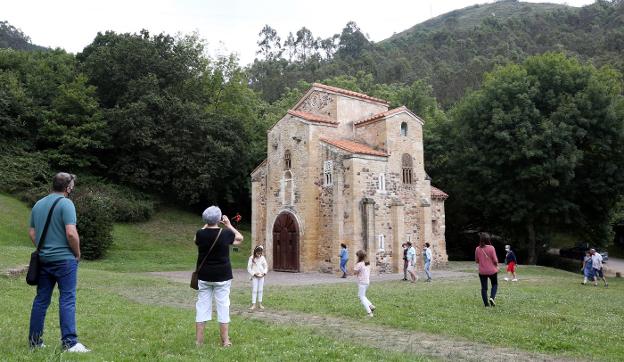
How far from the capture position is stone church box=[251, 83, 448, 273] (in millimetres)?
25500

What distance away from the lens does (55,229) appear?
253 inches

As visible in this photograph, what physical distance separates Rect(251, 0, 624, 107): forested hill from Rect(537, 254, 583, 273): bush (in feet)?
92.7

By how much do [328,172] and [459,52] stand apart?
7855 cm

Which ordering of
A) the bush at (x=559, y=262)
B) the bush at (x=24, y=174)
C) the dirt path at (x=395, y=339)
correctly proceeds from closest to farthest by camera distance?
1. the dirt path at (x=395, y=339)
2. the bush at (x=24, y=174)
3. the bush at (x=559, y=262)

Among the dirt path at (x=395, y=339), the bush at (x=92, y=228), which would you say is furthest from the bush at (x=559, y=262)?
the dirt path at (x=395, y=339)

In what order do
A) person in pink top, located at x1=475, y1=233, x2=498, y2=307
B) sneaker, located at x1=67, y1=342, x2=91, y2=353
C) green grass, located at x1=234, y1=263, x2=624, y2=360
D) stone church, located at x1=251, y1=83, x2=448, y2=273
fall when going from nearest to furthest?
sneaker, located at x1=67, y1=342, x2=91, y2=353
green grass, located at x1=234, y1=263, x2=624, y2=360
person in pink top, located at x1=475, y1=233, x2=498, y2=307
stone church, located at x1=251, y1=83, x2=448, y2=273

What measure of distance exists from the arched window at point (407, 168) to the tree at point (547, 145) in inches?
270

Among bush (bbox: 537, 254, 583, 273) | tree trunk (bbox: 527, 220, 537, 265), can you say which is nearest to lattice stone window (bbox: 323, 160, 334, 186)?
tree trunk (bbox: 527, 220, 537, 265)

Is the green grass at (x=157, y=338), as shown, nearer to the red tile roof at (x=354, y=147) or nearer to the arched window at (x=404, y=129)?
the red tile roof at (x=354, y=147)

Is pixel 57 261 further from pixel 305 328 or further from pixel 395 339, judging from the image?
pixel 395 339

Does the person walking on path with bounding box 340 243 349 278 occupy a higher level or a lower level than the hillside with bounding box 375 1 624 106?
lower

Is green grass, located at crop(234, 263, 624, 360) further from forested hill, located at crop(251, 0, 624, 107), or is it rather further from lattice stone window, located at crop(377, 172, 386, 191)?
forested hill, located at crop(251, 0, 624, 107)

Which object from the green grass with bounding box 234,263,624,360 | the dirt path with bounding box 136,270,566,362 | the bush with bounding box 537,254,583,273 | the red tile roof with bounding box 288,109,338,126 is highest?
the red tile roof with bounding box 288,109,338,126

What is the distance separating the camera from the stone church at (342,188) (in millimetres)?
25500
